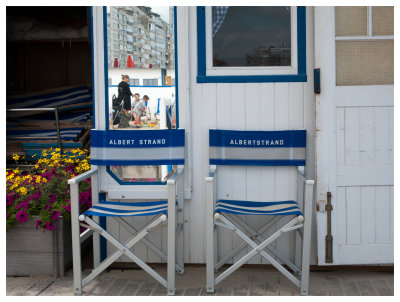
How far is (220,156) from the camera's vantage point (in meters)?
4.05

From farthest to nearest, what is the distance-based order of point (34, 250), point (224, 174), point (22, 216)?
point (224, 174) < point (34, 250) < point (22, 216)

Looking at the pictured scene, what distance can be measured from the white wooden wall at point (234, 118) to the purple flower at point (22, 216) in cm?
116

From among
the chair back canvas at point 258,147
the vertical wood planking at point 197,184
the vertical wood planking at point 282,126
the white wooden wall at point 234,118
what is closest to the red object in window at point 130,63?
the white wooden wall at point 234,118

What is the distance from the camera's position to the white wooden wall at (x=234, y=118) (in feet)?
13.2

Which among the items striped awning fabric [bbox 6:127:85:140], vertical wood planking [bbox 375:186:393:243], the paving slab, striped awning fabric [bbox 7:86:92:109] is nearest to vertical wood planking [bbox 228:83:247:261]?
the paving slab

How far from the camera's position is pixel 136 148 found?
13.3ft

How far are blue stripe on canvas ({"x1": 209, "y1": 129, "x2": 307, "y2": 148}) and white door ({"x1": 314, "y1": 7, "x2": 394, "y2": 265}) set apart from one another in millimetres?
200

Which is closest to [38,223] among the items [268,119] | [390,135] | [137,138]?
[137,138]

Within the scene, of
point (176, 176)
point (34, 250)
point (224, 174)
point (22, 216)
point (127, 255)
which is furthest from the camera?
point (224, 174)

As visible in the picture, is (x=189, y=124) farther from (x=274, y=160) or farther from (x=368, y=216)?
(x=368, y=216)

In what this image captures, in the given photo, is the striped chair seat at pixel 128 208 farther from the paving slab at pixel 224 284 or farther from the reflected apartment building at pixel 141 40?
the reflected apartment building at pixel 141 40

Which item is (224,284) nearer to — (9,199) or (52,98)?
(9,199)

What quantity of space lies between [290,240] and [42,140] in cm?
325

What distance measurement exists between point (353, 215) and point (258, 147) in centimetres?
82
